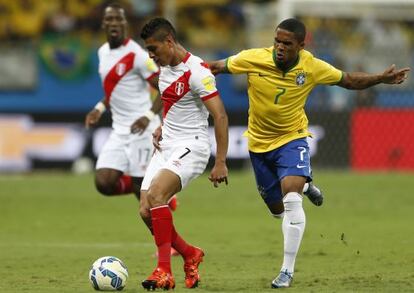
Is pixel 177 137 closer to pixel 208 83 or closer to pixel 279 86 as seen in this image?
pixel 208 83

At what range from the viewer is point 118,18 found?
11.9 meters

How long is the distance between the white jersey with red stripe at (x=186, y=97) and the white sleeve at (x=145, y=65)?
2995mm

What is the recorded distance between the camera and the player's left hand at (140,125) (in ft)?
38.6

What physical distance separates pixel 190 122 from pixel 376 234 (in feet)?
16.7

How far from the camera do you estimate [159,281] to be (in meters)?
8.16

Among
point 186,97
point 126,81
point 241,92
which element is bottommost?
point 241,92

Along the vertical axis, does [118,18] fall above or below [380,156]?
above

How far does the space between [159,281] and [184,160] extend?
1.10 metres

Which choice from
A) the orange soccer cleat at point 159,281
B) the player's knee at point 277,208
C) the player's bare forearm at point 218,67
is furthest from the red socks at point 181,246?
the player's bare forearm at point 218,67

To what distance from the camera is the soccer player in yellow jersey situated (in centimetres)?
898

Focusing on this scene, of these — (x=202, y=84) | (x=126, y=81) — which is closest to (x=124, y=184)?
(x=126, y=81)

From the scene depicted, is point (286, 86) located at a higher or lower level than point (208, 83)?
lower

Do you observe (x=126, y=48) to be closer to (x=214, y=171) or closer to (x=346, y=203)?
(x=214, y=171)

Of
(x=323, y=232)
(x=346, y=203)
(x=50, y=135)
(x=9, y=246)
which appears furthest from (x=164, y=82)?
(x=50, y=135)
